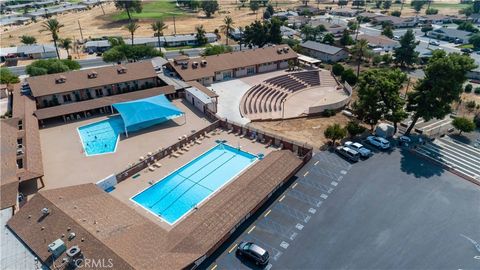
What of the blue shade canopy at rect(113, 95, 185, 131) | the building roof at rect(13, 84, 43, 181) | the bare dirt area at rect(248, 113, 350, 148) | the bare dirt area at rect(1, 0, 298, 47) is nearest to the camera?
the building roof at rect(13, 84, 43, 181)

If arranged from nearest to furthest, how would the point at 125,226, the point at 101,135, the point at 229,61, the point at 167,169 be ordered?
the point at 125,226 → the point at 167,169 → the point at 101,135 → the point at 229,61

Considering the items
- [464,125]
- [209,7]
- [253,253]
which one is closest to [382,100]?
[464,125]

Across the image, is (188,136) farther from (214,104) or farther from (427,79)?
(427,79)

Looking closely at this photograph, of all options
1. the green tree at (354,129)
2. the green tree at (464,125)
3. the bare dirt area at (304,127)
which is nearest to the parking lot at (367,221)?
the bare dirt area at (304,127)

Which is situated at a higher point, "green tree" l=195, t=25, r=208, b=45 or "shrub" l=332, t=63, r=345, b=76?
"green tree" l=195, t=25, r=208, b=45

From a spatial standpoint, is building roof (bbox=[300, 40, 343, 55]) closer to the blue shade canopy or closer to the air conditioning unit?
the blue shade canopy

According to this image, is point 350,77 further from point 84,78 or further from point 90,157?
point 90,157

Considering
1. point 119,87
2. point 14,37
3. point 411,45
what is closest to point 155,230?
point 119,87

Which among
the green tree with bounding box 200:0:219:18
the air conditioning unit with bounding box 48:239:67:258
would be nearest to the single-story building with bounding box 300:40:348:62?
the air conditioning unit with bounding box 48:239:67:258
